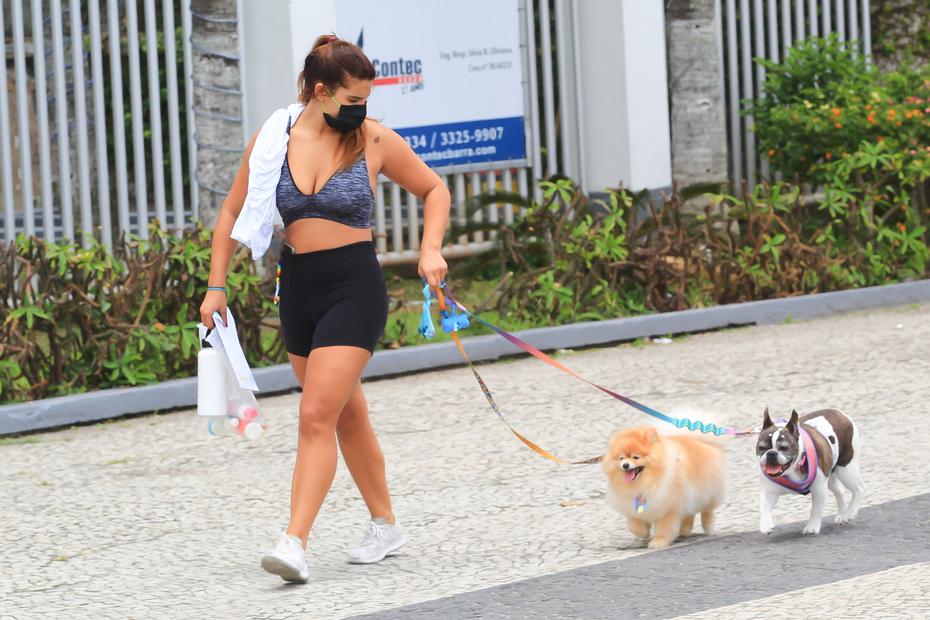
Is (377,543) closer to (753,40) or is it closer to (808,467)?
(808,467)

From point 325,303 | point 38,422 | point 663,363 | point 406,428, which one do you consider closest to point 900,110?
point 663,363

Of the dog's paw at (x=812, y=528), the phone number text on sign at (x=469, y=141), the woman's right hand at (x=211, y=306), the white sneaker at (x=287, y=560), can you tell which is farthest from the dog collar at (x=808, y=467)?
the phone number text on sign at (x=469, y=141)

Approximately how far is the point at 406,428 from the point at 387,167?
108 inches

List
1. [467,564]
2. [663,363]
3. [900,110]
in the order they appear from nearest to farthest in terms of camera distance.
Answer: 1. [467,564]
2. [663,363]
3. [900,110]

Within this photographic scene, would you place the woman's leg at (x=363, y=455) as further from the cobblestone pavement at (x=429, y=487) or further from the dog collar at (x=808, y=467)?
the dog collar at (x=808, y=467)

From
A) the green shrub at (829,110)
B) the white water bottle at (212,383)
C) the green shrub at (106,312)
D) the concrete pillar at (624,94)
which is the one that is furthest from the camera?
the concrete pillar at (624,94)

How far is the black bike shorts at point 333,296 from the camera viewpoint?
17.2 feet

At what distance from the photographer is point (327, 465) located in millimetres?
5238

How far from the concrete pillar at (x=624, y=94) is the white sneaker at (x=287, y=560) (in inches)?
303

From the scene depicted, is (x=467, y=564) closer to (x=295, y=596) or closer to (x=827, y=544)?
(x=295, y=596)

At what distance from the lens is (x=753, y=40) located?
44.7 ft

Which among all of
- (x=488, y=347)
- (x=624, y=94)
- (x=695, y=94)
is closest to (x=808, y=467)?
(x=488, y=347)

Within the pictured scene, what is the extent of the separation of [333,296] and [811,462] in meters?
1.70

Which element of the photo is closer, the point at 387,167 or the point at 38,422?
the point at 387,167
